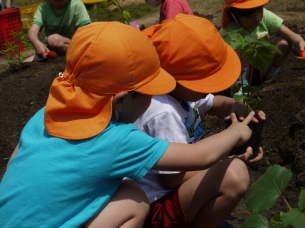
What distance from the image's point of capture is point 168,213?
Answer: 2270mm

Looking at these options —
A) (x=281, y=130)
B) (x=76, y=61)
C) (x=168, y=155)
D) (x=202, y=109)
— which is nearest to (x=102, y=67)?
(x=76, y=61)

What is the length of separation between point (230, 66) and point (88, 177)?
2.68ft

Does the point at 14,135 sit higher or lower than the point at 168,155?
lower

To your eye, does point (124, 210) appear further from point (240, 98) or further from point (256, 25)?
point (256, 25)

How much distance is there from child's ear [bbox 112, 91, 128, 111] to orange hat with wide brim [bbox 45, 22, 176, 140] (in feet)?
0.06

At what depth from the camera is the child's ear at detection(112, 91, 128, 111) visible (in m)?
1.89

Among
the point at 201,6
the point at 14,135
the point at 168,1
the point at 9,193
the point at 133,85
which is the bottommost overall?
the point at 201,6

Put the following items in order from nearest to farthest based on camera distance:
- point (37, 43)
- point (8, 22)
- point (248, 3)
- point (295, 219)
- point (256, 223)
Answer: point (295, 219)
point (256, 223)
point (248, 3)
point (37, 43)
point (8, 22)

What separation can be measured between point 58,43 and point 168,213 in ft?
11.6

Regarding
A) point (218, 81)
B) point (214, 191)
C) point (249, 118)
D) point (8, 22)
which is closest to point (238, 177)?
point (214, 191)

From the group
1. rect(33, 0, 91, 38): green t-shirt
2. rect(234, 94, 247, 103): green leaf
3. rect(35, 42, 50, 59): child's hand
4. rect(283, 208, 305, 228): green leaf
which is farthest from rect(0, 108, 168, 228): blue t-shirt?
rect(33, 0, 91, 38): green t-shirt

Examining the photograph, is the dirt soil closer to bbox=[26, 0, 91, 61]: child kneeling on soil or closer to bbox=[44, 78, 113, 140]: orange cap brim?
bbox=[26, 0, 91, 61]: child kneeling on soil

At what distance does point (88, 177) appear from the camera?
6.27 ft

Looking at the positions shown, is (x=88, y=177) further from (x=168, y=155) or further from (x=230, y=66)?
(x=230, y=66)
